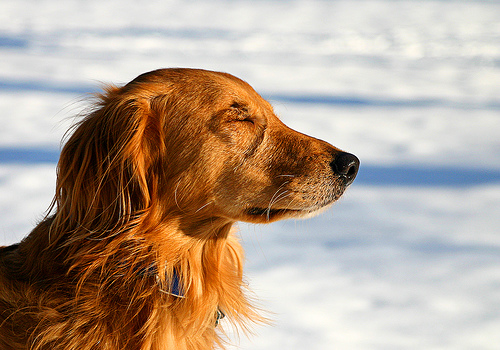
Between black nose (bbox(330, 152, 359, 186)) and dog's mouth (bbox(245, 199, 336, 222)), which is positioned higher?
black nose (bbox(330, 152, 359, 186))

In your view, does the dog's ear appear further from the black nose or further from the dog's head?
the black nose

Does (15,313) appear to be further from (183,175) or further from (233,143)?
(233,143)

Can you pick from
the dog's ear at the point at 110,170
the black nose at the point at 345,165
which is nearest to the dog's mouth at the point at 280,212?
the black nose at the point at 345,165

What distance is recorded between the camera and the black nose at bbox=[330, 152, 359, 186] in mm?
2908

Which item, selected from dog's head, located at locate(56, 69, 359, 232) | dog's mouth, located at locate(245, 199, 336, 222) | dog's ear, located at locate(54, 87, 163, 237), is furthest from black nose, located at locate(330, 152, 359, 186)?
dog's ear, located at locate(54, 87, 163, 237)

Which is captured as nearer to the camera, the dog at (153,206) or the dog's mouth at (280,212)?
the dog at (153,206)

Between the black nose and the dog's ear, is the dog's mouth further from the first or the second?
the dog's ear

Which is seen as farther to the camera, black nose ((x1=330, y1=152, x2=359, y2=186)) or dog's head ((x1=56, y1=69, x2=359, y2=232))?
black nose ((x1=330, y1=152, x2=359, y2=186))

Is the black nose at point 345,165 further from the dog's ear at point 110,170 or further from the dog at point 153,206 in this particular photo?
the dog's ear at point 110,170

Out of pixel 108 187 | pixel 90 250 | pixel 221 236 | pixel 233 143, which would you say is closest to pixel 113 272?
pixel 90 250

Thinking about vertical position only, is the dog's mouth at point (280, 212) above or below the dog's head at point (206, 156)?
below

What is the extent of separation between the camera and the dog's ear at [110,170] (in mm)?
2699

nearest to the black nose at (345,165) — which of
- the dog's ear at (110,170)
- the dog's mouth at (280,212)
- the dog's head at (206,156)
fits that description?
the dog's head at (206,156)

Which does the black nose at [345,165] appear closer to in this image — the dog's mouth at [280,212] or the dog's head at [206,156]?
the dog's head at [206,156]
